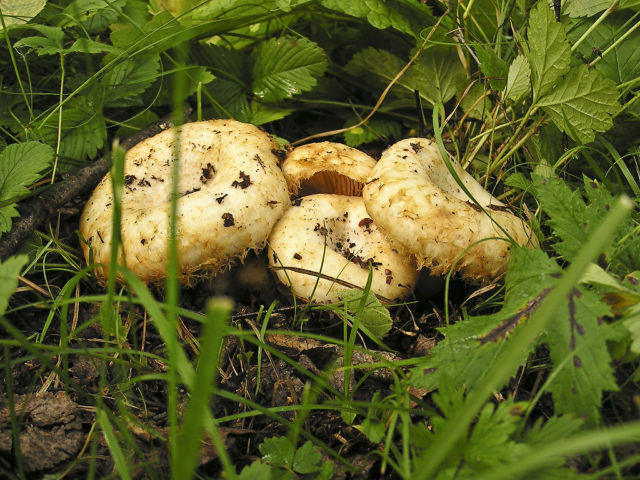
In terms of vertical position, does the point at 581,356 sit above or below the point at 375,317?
above

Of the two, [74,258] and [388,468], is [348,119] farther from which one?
[388,468]

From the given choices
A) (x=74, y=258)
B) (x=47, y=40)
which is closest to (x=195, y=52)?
(x=47, y=40)

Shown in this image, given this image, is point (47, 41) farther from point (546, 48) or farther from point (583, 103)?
point (583, 103)

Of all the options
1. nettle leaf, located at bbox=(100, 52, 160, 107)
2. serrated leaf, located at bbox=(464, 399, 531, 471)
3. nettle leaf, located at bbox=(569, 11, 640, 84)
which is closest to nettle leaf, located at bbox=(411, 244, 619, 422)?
serrated leaf, located at bbox=(464, 399, 531, 471)

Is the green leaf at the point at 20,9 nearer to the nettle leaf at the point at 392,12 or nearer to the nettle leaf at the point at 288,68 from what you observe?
the nettle leaf at the point at 288,68

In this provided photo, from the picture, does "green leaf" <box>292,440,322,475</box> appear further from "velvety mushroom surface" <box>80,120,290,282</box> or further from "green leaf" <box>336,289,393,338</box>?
"velvety mushroom surface" <box>80,120,290,282</box>

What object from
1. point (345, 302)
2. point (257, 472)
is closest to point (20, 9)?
point (345, 302)
